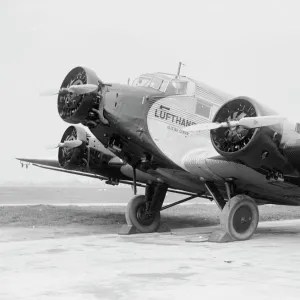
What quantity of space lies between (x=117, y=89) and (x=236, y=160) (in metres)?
3.20

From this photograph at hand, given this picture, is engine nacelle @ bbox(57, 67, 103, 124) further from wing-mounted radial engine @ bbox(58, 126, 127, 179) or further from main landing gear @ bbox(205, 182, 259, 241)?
main landing gear @ bbox(205, 182, 259, 241)

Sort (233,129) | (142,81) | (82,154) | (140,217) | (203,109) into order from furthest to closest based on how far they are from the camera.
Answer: (82,154)
(140,217)
(203,109)
(142,81)
(233,129)

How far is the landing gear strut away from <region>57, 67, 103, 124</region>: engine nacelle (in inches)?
139

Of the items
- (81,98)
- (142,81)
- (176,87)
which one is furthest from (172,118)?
(81,98)

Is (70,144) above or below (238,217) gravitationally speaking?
above

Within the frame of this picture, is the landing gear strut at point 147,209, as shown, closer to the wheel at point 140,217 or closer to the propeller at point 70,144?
the wheel at point 140,217

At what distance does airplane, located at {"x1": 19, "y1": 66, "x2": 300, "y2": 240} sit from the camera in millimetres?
10414

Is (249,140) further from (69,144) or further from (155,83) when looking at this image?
(69,144)

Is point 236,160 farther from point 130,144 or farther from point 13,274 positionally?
point 13,274

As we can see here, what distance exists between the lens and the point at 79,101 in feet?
36.0

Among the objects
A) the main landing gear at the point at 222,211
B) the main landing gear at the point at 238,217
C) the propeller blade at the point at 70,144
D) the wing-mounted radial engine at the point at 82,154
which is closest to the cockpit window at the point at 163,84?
the main landing gear at the point at 222,211

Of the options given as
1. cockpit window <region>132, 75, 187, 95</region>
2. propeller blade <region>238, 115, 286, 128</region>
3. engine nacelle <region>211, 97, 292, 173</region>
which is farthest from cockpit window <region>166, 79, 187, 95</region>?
propeller blade <region>238, 115, 286, 128</region>

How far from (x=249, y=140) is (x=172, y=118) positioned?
8.50 ft

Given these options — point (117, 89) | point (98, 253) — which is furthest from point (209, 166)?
point (98, 253)
